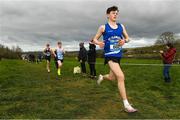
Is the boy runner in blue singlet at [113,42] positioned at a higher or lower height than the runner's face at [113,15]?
lower

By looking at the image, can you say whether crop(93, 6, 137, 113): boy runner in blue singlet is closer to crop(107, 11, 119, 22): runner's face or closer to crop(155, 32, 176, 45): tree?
crop(107, 11, 119, 22): runner's face

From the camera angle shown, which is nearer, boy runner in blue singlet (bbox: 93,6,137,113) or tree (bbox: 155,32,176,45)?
boy runner in blue singlet (bbox: 93,6,137,113)

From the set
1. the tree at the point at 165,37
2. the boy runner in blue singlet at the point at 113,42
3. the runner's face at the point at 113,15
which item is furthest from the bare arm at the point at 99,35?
the tree at the point at 165,37

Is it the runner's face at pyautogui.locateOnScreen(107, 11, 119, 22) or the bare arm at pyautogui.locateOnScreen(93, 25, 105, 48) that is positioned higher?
the runner's face at pyautogui.locateOnScreen(107, 11, 119, 22)

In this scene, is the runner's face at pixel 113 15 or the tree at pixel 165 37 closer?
the runner's face at pixel 113 15

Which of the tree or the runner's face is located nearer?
→ the runner's face

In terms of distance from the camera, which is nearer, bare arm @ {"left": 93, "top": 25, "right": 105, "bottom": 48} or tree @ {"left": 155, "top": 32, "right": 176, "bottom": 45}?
bare arm @ {"left": 93, "top": 25, "right": 105, "bottom": 48}

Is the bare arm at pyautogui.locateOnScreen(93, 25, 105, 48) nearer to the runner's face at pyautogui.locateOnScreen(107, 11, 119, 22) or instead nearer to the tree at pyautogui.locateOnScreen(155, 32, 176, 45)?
the runner's face at pyautogui.locateOnScreen(107, 11, 119, 22)

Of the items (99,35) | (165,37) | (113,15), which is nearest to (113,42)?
(99,35)

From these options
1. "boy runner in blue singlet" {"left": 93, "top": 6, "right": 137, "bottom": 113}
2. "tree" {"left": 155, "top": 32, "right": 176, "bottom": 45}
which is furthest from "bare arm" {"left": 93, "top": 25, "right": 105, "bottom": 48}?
"tree" {"left": 155, "top": 32, "right": 176, "bottom": 45}

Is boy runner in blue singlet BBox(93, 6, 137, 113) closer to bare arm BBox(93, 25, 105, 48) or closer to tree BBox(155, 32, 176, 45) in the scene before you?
bare arm BBox(93, 25, 105, 48)

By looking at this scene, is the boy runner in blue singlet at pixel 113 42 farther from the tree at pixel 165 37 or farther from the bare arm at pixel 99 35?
the tree at pixel 165 37

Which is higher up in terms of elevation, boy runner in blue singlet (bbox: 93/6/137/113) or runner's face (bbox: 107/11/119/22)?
runner's face (bbox: 107/11/119/22)

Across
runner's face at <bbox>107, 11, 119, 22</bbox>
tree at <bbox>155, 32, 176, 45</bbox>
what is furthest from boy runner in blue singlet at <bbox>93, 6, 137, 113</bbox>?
tree at <bbox>155, 32, 176, 45</bbox>
